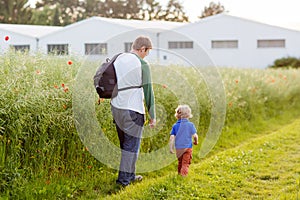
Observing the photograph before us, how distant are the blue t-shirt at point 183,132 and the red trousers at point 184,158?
0.21 ft

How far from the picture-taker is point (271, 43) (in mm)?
30938

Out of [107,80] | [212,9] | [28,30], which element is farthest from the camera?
[212,9]

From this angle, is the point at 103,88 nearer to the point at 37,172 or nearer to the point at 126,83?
the point at 126,83

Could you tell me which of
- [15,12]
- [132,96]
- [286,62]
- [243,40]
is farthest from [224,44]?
[132,96]

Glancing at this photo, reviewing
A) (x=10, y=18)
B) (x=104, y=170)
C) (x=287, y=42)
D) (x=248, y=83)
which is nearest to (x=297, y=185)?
(x=104, y=170)

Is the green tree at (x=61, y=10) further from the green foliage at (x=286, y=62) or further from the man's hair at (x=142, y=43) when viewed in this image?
the man's hair at (x=142, y=43)

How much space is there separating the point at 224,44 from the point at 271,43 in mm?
3015

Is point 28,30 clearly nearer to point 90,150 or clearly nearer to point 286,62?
point 286,62

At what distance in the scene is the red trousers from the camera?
233 inches

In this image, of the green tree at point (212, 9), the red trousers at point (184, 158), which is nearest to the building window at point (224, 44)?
the green tree at point (212, 9)

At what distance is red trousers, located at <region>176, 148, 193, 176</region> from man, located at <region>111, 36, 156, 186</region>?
0.56m

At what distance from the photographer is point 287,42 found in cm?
3061

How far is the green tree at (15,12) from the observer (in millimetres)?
43000

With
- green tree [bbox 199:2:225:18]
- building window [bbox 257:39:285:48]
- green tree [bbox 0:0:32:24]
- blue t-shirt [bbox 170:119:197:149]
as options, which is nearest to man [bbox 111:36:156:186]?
blue t-shirt [bbox 170:119:197:149]
